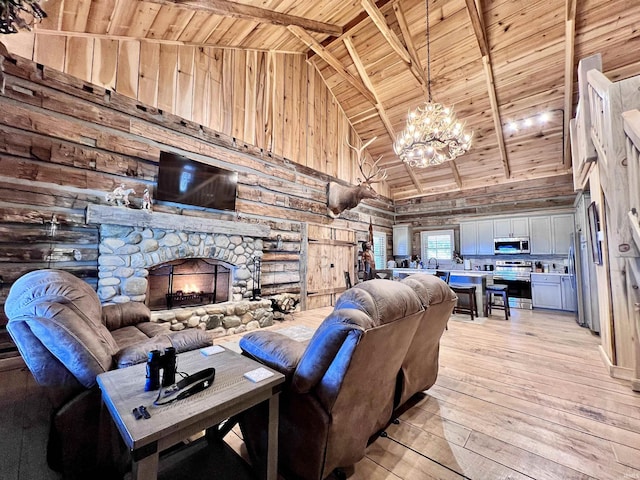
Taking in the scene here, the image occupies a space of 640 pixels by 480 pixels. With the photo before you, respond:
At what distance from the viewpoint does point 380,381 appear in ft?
5.10

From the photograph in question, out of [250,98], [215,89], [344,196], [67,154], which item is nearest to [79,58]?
[67,154]

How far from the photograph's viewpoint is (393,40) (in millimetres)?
4910

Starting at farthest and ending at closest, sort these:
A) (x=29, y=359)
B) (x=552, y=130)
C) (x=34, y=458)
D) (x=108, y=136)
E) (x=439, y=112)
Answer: (x=552, y=130), (x=439, y=112), (x=108, y=136), (x=34, y=458), (x=29, y=359)

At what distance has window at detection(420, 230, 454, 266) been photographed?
809 cm

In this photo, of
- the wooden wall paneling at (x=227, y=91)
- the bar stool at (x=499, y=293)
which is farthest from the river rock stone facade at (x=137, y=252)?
the bar stool at (x=499, y=293)

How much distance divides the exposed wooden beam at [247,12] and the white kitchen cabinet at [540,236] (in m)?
6.60

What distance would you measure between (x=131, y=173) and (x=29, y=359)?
116 inches

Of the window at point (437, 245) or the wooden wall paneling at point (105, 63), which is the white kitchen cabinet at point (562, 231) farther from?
the wooden wall paneling at point (105, 63)

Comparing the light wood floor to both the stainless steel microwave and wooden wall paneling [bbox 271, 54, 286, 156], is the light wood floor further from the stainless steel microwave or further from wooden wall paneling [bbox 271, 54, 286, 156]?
A: wooden wall paneling [bbox 271, 54, 286, 156]

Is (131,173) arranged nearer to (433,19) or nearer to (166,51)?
(166,51)

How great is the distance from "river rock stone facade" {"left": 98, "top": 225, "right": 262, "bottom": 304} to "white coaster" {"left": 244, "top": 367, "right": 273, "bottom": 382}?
273 cm

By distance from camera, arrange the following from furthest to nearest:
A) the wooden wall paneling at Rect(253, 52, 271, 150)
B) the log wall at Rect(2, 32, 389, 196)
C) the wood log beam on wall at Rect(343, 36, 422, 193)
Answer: the wood log beam on wall at Rect(343, 36, 422, 193) → the wooden wall paneling at Rect(253, 52, 271, 150) → the log wall at Rect(2, 32, 389, 196)

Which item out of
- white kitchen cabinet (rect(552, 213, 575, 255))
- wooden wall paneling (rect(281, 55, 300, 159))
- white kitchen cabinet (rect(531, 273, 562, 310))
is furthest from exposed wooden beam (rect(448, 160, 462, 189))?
wooden wall paneling (rect(281, 55, 300, 159))

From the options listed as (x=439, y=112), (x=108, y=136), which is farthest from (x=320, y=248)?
(x=108, y=136)
